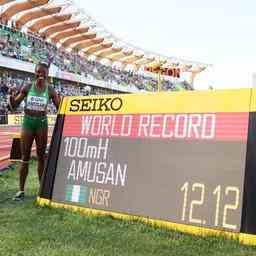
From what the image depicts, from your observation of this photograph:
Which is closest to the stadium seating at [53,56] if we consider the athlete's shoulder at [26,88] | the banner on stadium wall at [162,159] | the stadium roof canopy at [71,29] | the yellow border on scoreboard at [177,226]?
the stadium roof canopy at [71,29]

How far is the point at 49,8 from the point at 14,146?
47194 millimetres

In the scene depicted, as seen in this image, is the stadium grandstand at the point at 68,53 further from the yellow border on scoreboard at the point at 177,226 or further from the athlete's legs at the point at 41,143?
the yellow border on scoreboard at the point at 177,226

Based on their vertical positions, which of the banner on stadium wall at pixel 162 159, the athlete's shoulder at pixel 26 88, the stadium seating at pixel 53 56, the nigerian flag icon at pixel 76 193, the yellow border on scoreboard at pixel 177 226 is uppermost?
the stadium seating at pixel 53 56

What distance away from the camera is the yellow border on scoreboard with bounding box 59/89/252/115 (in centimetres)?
406

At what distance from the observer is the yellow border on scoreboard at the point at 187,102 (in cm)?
406

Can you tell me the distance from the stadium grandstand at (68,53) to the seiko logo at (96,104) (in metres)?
19.8

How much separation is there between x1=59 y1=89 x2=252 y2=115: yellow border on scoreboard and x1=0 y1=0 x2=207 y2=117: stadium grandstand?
20.4m

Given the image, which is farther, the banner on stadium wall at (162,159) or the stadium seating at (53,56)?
the stadium seating at (53,56)

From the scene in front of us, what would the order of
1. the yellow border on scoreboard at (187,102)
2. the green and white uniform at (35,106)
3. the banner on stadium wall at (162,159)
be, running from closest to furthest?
the banner on stadium wall at (162,159), the yellow border on scoreboard at (187,102), the green and white uniform at (35,106)

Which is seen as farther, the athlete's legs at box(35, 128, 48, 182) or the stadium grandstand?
the stadium grandstand

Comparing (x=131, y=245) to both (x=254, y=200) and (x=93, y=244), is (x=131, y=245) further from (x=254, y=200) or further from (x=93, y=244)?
(x=254, y=200)

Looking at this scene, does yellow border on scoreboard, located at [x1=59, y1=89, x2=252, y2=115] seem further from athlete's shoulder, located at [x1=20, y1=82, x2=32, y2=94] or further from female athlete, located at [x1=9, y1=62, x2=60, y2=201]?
athlete's shoulder, located at [x1=20, y1=82, x2=32, y2=94]

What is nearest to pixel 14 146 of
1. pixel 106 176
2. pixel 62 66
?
pixel 106 176

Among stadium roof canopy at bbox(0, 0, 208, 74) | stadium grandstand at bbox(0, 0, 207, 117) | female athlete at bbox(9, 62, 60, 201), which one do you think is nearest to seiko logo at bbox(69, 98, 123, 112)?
female athlete at bbox(9, 62, 60, 201)
